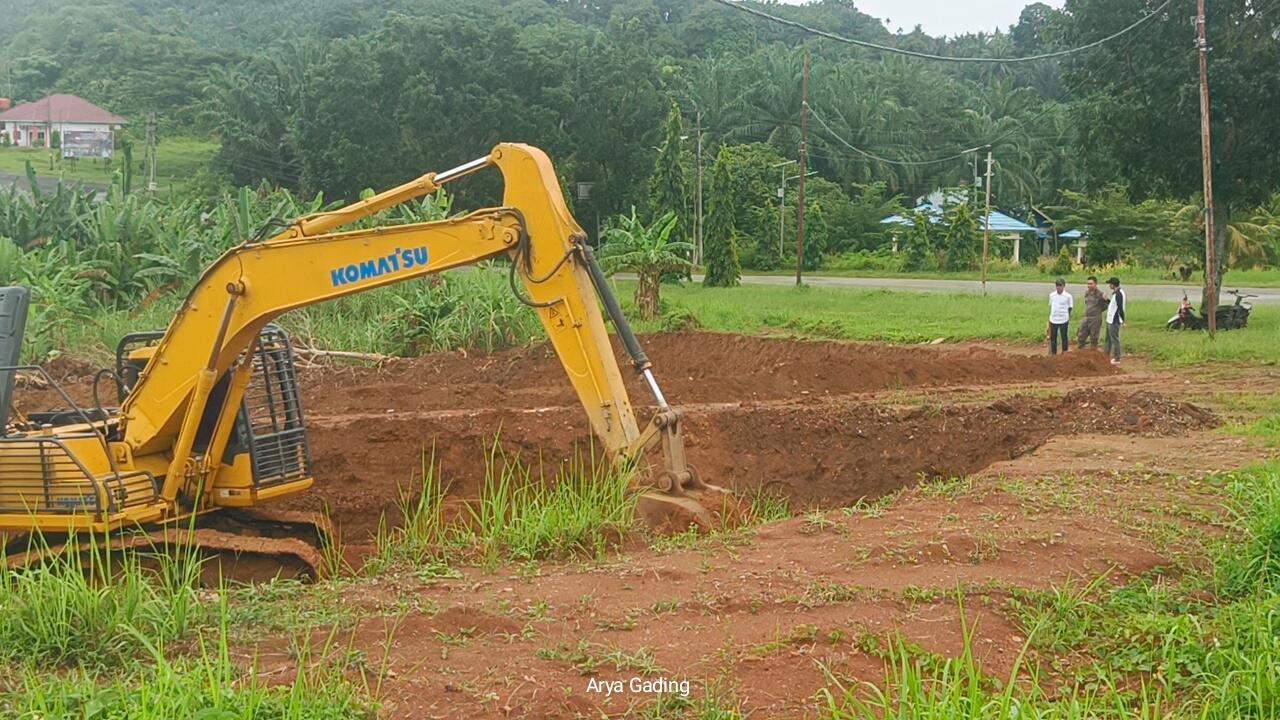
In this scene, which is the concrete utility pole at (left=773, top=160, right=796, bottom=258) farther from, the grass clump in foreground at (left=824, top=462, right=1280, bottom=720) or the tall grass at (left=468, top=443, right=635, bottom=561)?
the grass clump in foreground at (left=824, top=462, right=1280, bottom=720)

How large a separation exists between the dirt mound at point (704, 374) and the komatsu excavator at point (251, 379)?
594 cm

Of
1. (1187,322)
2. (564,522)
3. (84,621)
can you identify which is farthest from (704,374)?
(84,621)

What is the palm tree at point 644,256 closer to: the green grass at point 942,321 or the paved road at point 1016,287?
the green grass at point 942,321

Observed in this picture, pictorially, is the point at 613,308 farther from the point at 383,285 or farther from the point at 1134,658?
the point at 1134,658

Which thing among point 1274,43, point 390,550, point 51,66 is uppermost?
point 51,66

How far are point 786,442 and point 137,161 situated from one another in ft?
177

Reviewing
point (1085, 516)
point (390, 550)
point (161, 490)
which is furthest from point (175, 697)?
point (1085, 516)

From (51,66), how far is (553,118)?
46693 millimetres

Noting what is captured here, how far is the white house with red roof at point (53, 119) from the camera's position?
214 feet

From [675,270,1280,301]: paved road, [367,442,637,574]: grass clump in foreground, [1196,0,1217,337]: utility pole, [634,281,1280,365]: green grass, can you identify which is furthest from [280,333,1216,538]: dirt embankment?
[675,270,1280,301]: paved road

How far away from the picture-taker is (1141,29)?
21938 mm

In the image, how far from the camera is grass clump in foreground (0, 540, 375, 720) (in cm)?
451

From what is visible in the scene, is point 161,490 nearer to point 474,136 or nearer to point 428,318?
point 428,318

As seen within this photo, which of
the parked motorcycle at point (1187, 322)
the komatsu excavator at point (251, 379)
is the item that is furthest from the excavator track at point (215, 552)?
the parked motorcycle at point (1187, 322)
